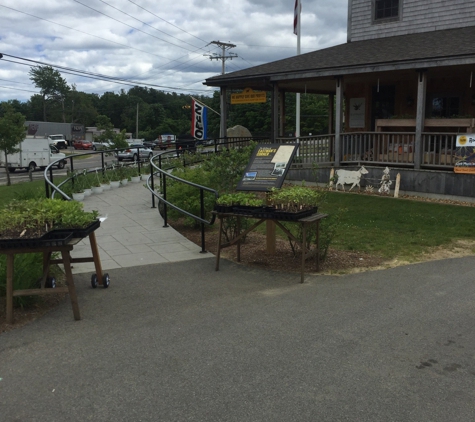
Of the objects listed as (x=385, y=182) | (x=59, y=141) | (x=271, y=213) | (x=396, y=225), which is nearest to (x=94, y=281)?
(x=271, y=213)

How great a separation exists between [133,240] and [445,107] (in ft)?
40.6

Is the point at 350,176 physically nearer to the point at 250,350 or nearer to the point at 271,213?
the point at 271,213

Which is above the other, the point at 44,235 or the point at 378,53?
the point at 378,53

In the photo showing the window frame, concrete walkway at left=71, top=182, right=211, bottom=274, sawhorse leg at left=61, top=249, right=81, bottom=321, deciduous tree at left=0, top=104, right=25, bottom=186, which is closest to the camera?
sawhorse leg at left=61, top=249, right=81, bottom=321

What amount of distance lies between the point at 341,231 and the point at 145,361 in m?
6.03

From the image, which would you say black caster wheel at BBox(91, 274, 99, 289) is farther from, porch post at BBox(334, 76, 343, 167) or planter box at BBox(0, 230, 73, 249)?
porch post at BBox(334, 76, 343, 167)

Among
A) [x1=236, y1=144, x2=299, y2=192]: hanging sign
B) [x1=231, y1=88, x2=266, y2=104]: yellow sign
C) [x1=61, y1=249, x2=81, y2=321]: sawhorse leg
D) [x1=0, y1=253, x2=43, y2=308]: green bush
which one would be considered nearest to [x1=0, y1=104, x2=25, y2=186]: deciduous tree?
[x1=231, y1=88, x2=266, y2=104]: yellow sign

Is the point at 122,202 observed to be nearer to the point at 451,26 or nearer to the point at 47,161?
the point at 451,26

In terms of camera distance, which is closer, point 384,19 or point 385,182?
point 385,182

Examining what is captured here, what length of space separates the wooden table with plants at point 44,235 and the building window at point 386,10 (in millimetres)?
15832

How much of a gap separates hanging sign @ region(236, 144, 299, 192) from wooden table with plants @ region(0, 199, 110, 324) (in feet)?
8.47

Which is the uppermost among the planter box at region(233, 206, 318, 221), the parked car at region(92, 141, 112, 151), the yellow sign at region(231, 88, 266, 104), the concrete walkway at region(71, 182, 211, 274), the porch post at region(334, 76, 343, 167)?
the yellow sign at region(231, 88, 266, 104)

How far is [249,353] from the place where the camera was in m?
4.14

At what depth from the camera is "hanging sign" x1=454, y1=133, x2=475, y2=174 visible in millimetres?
12008
